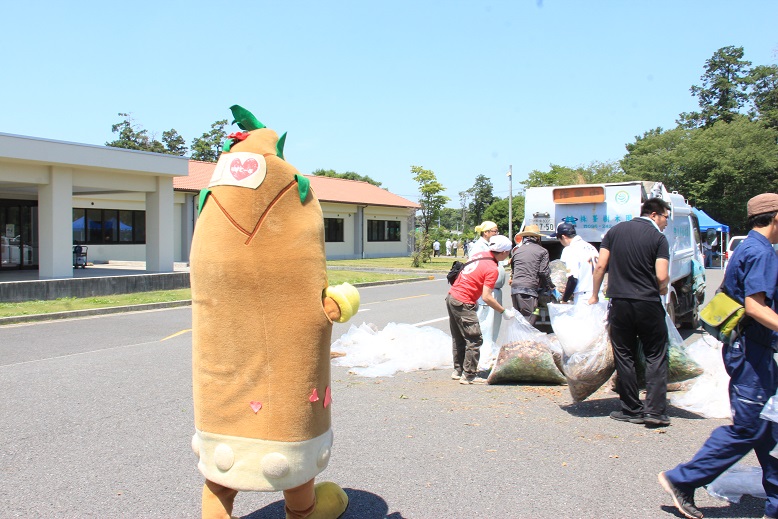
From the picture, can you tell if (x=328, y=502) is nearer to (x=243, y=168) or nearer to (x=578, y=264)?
(x=243, y=168)

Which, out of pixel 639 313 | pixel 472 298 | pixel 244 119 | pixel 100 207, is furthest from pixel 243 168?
pixel 100 207

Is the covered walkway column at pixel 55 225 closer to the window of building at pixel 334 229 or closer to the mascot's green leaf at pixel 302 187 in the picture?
the mascot's green leaf at pixel 302 187

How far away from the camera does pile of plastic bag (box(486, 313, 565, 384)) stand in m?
6.94

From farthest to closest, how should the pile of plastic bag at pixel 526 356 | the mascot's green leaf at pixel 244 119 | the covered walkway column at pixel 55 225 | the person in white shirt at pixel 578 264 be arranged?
the covered walkway column at pixel 55 225 → the person in white shirt at pixel 578 264 → the pile of plastic bag at pixel 526 356 → the mascot's green leaf at pixel 244 119

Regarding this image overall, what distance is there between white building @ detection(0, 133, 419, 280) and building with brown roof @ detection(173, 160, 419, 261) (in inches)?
4.2

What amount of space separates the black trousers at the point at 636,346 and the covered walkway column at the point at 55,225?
1664cm

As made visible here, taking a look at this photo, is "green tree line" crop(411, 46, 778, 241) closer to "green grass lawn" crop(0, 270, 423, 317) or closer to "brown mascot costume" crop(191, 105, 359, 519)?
"green grass lawn" crop(0, 270, 423, 317)

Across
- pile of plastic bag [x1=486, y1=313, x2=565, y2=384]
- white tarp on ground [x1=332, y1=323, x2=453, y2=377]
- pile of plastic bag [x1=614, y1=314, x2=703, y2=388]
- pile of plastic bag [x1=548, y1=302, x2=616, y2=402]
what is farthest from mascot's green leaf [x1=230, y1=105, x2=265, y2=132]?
white tarp on ground [x1=332, y1=323, x2=453, y2=377]

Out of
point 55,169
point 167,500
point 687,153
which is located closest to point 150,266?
point 55,169

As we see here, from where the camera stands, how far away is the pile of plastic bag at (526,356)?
6938 mm

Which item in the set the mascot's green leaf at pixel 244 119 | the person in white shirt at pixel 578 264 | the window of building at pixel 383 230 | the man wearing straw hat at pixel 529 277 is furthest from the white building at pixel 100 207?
the mascot's green leaf at pixel 244 119

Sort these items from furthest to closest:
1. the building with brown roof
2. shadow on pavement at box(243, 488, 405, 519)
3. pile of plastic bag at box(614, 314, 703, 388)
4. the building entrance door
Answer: the building with brown roof, the building entrance door, pile of plastic bag at box(614, 314, 703, 388), shadow on pavement at box(243, 488, 405, 519)

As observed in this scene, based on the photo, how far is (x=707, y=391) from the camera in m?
5.91

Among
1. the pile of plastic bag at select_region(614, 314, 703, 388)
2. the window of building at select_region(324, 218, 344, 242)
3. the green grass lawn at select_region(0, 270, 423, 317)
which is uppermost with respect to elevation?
the window of building at select_region(324, 218, 344, 242)
